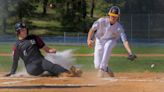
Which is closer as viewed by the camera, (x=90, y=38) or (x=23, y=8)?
(x=90, y=38)

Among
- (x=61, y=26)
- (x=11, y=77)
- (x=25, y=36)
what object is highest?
(x=25, y=36)

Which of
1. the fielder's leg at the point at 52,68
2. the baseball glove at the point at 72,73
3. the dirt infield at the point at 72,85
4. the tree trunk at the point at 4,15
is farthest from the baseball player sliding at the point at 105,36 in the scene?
the tree trunk at the point at 4,15

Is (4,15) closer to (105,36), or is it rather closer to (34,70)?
(105,36)

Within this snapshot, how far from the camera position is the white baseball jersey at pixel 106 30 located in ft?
34.9

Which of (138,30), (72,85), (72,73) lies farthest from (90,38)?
(138,30)

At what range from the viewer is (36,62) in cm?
995

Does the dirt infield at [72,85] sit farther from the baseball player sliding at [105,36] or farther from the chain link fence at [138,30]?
the chain link fence at [138,30]

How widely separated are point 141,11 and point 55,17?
10240mm

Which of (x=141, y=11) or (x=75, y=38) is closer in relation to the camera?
(x=75, y=38)

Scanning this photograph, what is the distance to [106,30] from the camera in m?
10.7

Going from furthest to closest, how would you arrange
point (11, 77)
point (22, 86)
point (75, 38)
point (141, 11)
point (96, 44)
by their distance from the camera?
point (141, 11) → point (75, 38) → point (96, 44) → point (11, 77) → point (22, 86)

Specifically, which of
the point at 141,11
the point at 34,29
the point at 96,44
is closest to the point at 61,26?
the point at 34,29

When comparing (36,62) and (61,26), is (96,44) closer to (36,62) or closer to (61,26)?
(36,62)

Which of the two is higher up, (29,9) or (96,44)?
(96,44)
